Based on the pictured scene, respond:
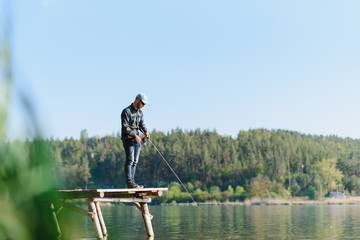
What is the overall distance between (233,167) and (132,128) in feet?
366

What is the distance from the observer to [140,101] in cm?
1187

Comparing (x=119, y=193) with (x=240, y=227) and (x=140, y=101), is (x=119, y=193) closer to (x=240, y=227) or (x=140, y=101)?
(x=140, y=101)

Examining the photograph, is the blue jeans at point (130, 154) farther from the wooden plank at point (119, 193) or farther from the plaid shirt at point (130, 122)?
the wooden plank at point (119, 193)

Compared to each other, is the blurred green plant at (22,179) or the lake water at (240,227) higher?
the blurred green plant at (22,179)

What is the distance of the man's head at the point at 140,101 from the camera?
463 inches

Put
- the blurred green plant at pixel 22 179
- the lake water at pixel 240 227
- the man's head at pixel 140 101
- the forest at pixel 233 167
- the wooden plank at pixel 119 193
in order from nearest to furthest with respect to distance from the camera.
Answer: the blurred green plant at pixel 22 179, the man's head at pixel 140 101, the wooden plank at pixel 119 193, the lake water at pixel 240 227, the forest at pixel 233 167

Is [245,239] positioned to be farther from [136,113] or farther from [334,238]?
[136,113]

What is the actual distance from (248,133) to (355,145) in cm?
3606

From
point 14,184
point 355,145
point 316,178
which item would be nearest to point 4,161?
point 14,184

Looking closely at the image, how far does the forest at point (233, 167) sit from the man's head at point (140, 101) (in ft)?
298

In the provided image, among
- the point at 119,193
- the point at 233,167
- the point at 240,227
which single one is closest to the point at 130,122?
the point at 119,193

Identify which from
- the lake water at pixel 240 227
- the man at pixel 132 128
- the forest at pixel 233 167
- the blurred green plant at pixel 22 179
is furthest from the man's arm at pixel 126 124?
the forest at pixel 233 167

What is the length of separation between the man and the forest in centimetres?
9038

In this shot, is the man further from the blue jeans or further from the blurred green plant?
the blurred green plant
